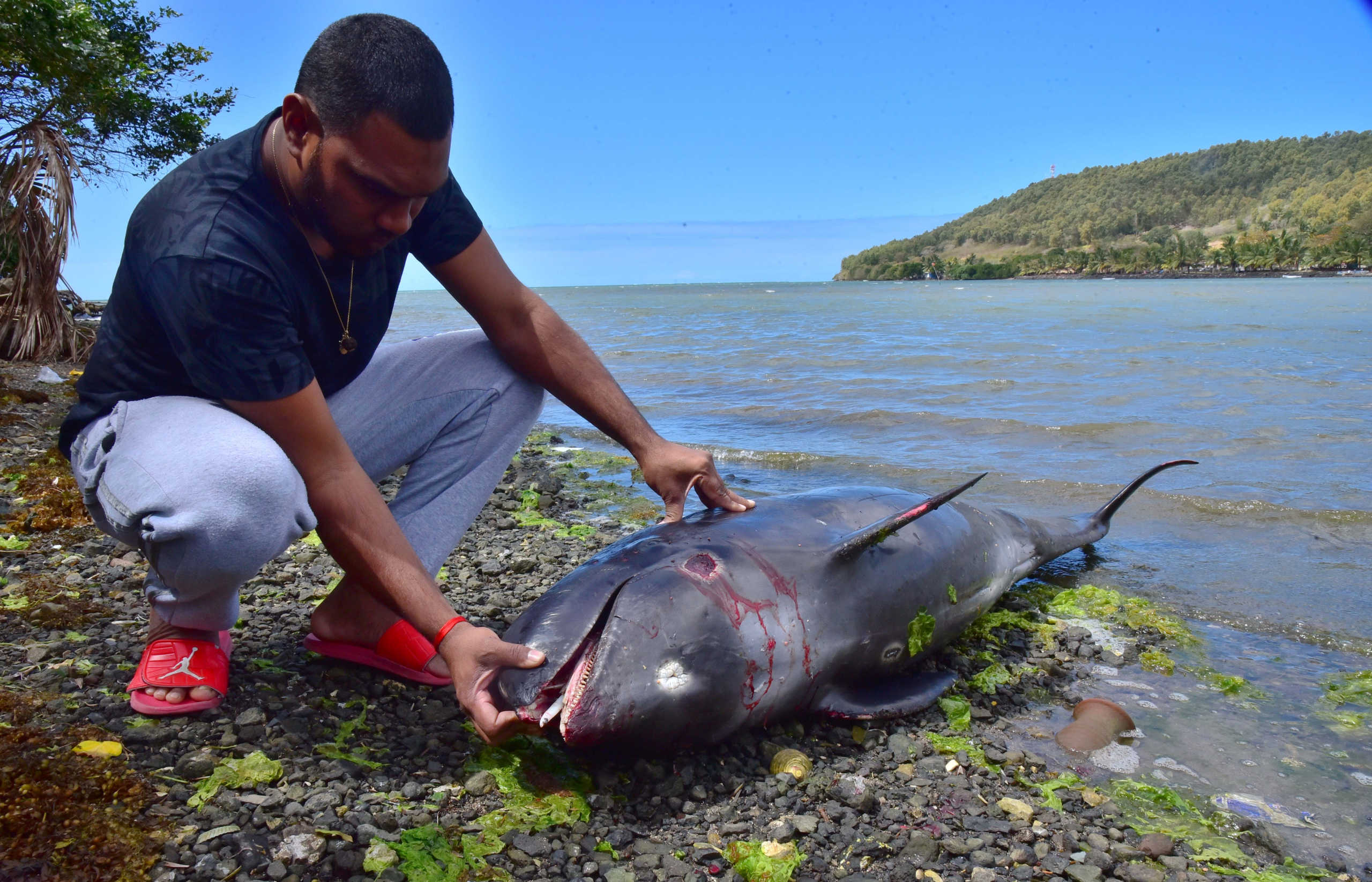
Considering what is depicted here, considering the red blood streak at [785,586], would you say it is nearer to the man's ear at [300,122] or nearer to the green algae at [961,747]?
the green algae at [961,747]

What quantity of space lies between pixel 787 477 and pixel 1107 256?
506ft

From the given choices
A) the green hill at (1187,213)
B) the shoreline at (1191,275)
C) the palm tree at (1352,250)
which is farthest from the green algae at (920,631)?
the green hill at (1187,213)

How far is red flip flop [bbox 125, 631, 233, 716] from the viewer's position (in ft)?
8.75

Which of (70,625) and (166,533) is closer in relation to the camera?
(166,533)

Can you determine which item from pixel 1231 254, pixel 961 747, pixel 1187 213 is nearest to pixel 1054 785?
pixel 961 747

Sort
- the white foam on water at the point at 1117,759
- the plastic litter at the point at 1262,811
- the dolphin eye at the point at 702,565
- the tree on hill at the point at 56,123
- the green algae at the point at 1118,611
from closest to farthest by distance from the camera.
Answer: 1. the plastic litter at the point at 1262,811
2. the dolphin eye at the point at 702,565
3. the white foam on water at the point at 1117,759
4. the green algae at the point at 1118,611
5. the tree on hill at the point at 56,123

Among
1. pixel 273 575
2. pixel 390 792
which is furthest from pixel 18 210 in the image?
pixel 390 792

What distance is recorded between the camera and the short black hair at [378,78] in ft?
7.55

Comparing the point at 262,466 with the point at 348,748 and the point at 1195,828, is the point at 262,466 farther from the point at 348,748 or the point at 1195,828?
the point at 1195,828

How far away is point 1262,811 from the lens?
9.30 feet

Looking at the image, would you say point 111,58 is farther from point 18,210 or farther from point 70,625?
point 70,625

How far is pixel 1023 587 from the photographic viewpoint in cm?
491

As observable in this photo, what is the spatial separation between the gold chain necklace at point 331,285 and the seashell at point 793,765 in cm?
199

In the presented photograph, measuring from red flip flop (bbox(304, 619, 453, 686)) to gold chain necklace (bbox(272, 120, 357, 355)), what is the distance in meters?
0.98
